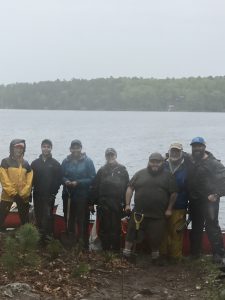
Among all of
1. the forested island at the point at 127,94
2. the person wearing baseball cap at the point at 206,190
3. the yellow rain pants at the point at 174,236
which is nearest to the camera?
the person wearing baseball cap at the point at 206,190

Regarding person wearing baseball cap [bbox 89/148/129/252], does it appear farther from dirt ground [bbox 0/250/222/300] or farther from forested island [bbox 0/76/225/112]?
forested island [bbox 0/76/225/112]

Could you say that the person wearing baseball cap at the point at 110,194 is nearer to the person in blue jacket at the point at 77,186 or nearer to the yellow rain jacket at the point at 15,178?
the person in blue jacket at the point at 77,186

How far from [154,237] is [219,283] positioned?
1291 millimetres

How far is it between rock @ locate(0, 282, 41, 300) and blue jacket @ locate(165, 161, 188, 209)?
9.26 ft

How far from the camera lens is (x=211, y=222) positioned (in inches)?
308

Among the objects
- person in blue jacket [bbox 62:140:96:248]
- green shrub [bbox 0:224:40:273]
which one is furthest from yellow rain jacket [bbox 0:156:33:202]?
green shrub [bbox 0:224:40:273]

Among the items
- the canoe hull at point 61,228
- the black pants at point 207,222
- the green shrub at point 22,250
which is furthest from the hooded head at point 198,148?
the green shrub at point 22,250

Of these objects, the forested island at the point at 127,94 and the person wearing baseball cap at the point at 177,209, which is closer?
the person wearing baseball cap at the point at 177,209

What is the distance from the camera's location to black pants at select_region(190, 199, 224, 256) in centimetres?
777

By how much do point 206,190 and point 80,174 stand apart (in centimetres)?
190

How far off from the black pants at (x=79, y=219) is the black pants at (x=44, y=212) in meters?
0.24

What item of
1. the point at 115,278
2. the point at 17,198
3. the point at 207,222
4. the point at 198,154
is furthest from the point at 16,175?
the point at 207,222

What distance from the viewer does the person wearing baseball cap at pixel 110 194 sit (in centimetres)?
805

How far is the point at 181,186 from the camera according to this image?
7.86 m
